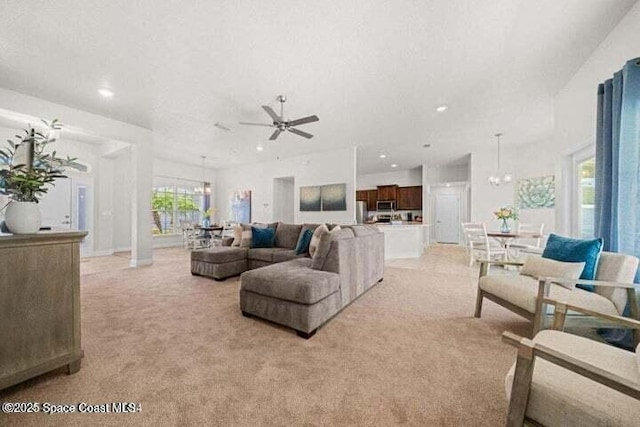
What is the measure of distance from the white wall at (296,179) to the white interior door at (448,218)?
4203 mm

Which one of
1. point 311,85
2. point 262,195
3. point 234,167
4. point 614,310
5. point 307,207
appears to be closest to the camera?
point 614,310

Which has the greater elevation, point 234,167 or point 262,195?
point 234,167

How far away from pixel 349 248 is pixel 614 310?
213 centimetres

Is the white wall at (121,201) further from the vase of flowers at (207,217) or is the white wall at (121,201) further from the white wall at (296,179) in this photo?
→ the white wall at (296,179)

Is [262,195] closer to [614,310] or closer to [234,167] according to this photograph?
[234,167]

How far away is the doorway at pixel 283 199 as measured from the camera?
26.4 ft

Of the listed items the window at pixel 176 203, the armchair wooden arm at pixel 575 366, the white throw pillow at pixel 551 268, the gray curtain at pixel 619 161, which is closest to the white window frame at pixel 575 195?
the gray curtain at pixel 619 161

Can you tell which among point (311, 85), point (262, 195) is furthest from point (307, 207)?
point (311, 85)

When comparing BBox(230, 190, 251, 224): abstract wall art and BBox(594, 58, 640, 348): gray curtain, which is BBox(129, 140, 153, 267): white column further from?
BBox(594, 58, 640, 348): gray curtain

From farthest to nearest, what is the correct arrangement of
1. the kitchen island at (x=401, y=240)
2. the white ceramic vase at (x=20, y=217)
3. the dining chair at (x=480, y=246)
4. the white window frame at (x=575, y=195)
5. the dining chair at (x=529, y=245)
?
the kitchen island at (x=401, y=240) → the dining chair at (x=480, y=246) → the dining chair at (x=529, y=245) → the white window frame at (x=575, y=195) → the white ceramic vase at (x=20, y=217)

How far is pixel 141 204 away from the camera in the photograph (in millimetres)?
5035

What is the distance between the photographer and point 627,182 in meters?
1.87

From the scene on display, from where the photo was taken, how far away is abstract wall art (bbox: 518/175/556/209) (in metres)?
Result: 5.72

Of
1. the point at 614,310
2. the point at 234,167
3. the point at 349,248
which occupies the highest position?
the point at 234,167
